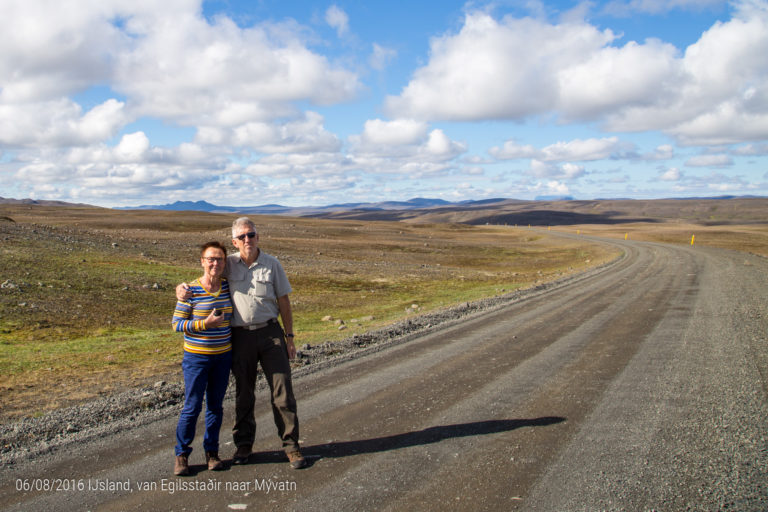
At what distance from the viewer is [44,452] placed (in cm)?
591

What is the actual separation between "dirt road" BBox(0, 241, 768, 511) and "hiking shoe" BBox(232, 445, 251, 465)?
11cm

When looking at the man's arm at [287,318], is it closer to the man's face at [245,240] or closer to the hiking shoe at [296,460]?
the man's face at [245,240]

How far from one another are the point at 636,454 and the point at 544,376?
3.17 m

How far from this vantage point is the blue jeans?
5.34 metres

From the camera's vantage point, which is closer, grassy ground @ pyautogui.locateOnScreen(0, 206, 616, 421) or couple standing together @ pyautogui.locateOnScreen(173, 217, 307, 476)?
couple standing together @ pyautogui.locateOnScreen(173, 217, 307, 476)

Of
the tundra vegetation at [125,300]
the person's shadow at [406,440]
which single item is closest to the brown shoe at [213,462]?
the person's shadow at [406,440]

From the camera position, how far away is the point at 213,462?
541 cm

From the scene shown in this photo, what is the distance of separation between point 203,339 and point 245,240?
1138 millimetres

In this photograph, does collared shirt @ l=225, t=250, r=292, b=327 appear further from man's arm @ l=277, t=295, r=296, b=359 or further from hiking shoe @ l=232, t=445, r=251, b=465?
hiking shoe @ l=232, t=445, r=251, b=465

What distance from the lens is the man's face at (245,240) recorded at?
554 cm

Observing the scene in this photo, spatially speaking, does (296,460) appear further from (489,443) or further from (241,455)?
(489,443)

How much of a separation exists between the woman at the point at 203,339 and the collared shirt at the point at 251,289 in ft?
0.39

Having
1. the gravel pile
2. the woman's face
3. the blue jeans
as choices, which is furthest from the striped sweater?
the gravel pile

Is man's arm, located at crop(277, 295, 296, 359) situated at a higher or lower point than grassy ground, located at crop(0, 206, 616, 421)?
higher
